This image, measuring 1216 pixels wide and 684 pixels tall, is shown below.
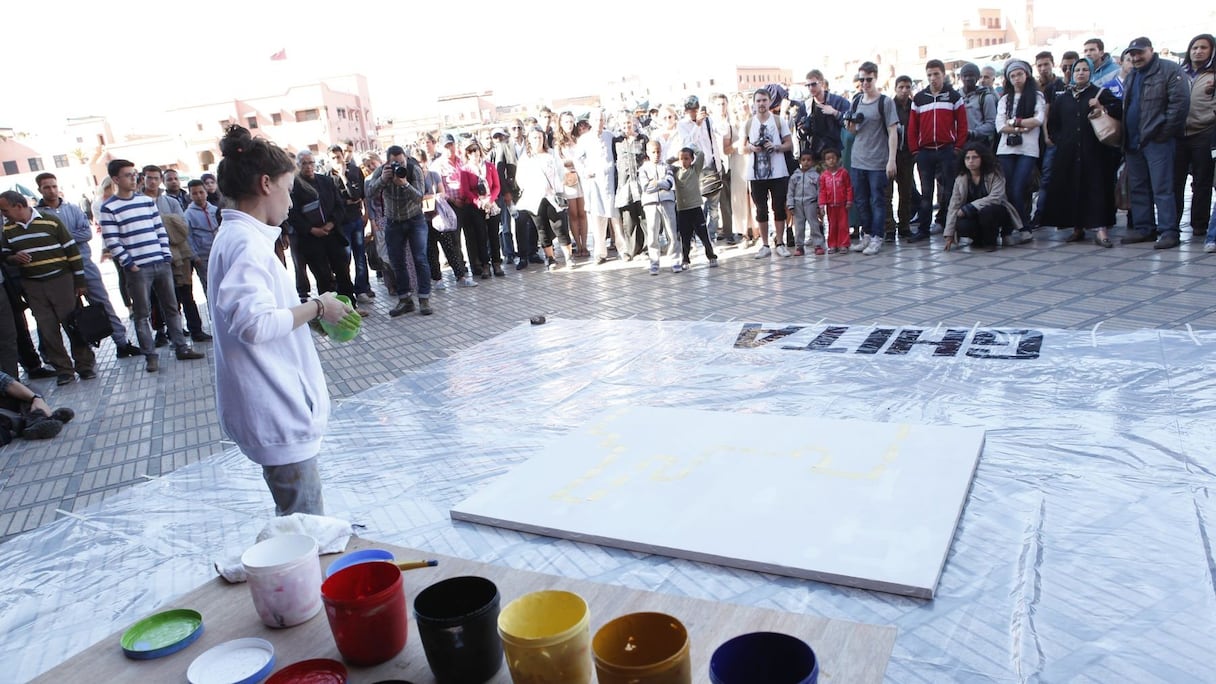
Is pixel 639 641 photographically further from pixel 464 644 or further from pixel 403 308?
pixel 403 308

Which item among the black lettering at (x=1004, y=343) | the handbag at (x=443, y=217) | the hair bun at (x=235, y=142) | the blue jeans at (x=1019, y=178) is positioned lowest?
the black lettering at (x=1004, y=343)

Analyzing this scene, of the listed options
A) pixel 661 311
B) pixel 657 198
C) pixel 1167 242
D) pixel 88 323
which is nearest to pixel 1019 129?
pixel 1167 242

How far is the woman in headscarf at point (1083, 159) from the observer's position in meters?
5.97

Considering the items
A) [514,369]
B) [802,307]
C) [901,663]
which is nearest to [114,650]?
[901,663]

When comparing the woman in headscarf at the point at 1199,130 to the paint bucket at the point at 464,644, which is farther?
the woman in headscarf at the point at 1199,130

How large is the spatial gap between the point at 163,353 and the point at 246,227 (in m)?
5.10

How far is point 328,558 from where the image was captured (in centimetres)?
143

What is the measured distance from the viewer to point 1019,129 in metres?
6.35

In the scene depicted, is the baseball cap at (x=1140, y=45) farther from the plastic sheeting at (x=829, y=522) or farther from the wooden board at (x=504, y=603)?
the wooden board at (x=504, y=603)

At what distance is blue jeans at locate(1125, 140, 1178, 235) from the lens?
552cm

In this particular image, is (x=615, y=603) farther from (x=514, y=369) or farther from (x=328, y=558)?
(x=514, y=369)

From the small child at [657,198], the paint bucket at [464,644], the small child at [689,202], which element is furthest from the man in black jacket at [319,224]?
the paint bucket at [464,644]

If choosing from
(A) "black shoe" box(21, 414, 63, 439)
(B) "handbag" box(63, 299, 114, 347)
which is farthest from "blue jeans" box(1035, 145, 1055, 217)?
(B) "handbag" box(63, 299, 114, 347)

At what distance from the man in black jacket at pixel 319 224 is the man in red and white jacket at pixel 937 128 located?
515 cm
